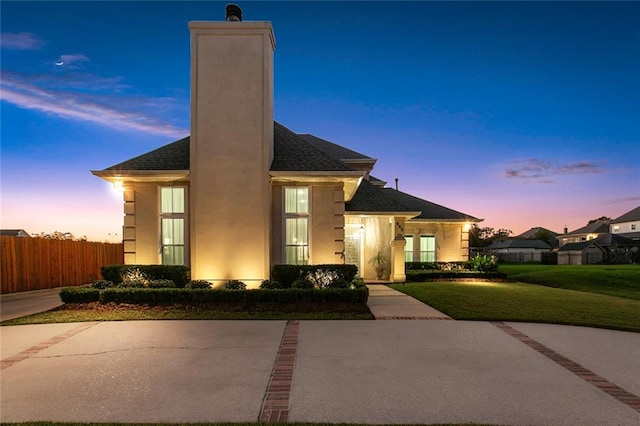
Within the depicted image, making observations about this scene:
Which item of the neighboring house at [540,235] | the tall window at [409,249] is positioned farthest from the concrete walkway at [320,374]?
the neighboring house at [540,235]

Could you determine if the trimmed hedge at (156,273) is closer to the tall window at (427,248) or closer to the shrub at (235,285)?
the shrub at (235,285)

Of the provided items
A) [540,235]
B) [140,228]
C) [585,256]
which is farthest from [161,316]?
[540,235]

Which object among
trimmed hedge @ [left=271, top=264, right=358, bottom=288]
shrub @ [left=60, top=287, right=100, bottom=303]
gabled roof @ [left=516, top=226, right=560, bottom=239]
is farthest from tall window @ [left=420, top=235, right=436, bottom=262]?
gabled roof @ [left=516, top=226, right=560, bottom=239]

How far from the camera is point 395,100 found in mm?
A: 23188

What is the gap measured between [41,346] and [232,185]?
624 centimetres

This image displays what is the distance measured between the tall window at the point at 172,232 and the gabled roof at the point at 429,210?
1231 cm

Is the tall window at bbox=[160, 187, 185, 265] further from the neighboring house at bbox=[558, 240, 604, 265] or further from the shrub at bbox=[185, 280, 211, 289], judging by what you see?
the neighboring house at bbox=[558, 240, 604, 265]

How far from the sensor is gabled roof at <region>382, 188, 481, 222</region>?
21281 mm

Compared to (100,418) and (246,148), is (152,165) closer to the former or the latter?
(246,148)

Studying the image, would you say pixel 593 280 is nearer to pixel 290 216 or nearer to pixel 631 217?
pixel 290 216

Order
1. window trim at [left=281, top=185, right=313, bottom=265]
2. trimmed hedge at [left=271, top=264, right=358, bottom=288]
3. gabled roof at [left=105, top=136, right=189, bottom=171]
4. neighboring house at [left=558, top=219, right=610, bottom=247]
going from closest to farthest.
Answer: trimmed hedge at [left=271, top=264, right=358, bottom=288] < gabled roof at [left=105, top=136, right=189, bottom=171] < window trim at [left=281, top=185, right=313, bottom=265] < neighboring house at [left=558, top=219, right=610, bottom=247]

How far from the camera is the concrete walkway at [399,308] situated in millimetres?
8695

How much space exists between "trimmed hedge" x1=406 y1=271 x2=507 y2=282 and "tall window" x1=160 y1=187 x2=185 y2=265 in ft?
39.0

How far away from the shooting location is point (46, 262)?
1489 cm
